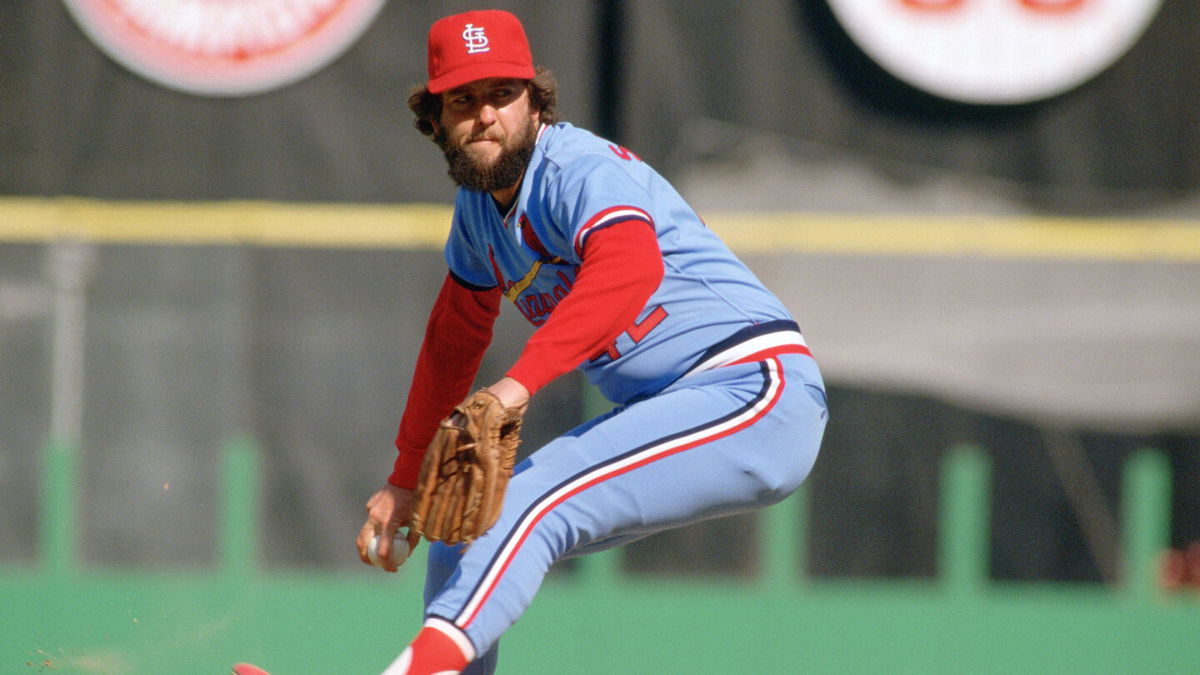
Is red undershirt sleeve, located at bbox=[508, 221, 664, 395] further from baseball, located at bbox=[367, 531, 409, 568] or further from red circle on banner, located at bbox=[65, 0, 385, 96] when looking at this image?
red circle on banner, located at bbox=[65, 0, 385, 96]

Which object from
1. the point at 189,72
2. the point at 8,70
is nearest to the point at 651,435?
the point at 189,72

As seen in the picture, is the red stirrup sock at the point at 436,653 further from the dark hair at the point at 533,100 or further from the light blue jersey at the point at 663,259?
the dark hair at the point at 533,100

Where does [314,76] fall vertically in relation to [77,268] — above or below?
above

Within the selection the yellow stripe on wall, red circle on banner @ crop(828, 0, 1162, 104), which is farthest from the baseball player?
red circle on banner @ crop(828, 0, 1162, 104)

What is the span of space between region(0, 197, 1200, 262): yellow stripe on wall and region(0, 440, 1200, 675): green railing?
646 millimetres

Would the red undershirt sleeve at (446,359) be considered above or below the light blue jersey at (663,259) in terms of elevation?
below

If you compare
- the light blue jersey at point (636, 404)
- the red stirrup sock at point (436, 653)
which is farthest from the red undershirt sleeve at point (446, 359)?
the red stirrup sock at point (436, 653)

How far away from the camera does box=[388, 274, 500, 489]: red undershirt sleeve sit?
2572mm

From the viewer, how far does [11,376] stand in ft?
13.0

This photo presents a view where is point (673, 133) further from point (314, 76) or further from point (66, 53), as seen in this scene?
point (66, 53)

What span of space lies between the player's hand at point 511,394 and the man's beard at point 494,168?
0.45 m

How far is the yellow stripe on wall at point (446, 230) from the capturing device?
392 centimetres

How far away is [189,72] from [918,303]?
7.65 feet

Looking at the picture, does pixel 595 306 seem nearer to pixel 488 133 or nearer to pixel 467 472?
pixel 467 472
